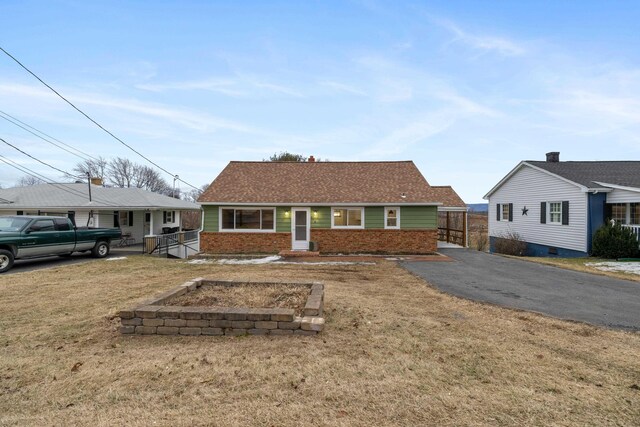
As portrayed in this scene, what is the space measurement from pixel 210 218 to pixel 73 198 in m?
12.3

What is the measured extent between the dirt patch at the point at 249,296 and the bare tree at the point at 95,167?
54.6 meters

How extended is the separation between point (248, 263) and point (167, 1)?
12.4 meters

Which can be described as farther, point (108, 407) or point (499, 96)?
→ point (499, 96)

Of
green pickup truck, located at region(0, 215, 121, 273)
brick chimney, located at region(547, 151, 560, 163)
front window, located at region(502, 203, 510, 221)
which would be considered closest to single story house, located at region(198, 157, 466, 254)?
green pickup truck, located at region(0, 215, 121, 273)

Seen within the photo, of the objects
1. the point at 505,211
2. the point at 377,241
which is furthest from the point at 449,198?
the point at 377,241

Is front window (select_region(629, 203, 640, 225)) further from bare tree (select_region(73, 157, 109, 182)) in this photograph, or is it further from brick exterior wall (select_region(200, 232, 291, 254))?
bare tree (select_region(73, 157, 109, 182))

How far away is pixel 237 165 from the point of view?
19.1m

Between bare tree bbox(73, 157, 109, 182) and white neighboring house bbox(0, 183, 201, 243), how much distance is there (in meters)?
27.3

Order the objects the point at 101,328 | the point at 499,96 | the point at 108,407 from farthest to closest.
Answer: the point at 499,96 < the point at 101,328 < the point at 108,407

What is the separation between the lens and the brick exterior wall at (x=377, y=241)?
15.6 meters

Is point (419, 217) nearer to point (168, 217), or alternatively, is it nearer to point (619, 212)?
point (619, 212)

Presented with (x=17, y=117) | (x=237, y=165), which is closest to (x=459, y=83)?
(x=237, y=165)

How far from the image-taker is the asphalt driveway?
6.04m

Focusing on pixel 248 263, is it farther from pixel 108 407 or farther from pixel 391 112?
pixel 391 112
